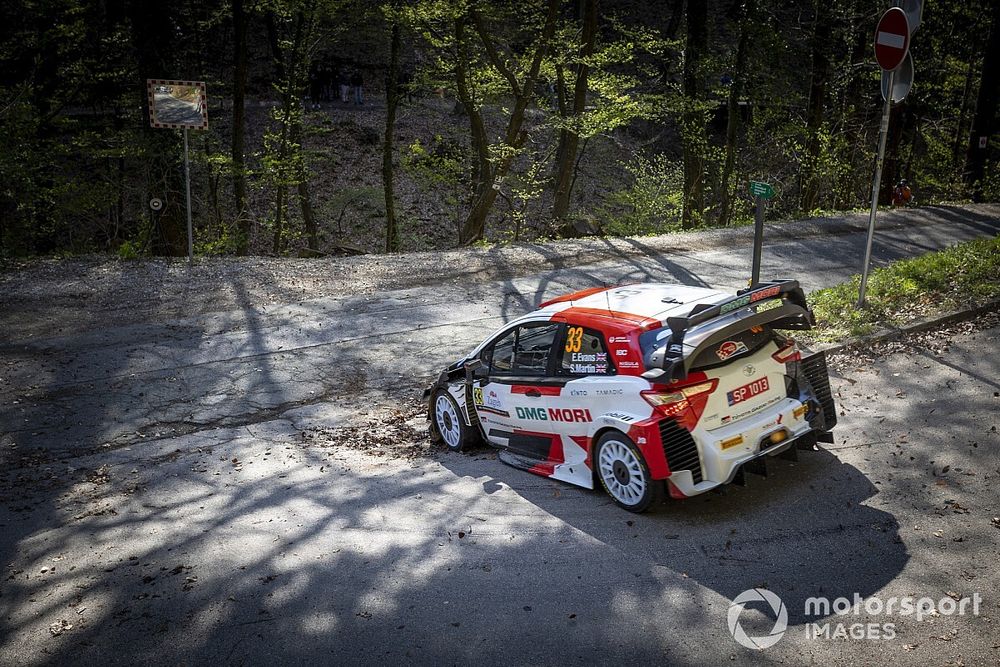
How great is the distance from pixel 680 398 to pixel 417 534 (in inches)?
94.2

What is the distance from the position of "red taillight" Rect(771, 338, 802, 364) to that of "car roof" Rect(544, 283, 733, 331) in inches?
24.4

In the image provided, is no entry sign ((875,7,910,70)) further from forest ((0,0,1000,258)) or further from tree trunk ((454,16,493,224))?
tree trunk ((454,16,493,224))

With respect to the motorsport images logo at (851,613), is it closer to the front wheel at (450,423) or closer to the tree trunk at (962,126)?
the front wheel at (450,423)

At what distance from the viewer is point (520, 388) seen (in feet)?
24.9

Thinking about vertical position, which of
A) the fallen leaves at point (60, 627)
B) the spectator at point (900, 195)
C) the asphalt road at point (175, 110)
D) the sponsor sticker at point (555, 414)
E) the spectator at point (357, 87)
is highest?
the spectator at point (357, 87)

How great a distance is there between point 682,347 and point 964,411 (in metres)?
3.55

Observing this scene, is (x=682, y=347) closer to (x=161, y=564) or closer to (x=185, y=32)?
(x=161, y=564)

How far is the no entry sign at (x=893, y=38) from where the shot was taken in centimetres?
946

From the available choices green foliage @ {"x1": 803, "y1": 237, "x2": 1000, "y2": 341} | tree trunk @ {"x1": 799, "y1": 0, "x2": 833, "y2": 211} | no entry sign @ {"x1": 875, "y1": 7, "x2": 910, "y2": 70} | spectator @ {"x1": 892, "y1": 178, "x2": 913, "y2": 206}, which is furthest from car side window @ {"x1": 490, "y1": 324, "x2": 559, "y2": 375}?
spectator @ {"x1": 892, "y1": 178, "x2": 913, "y2": 206}

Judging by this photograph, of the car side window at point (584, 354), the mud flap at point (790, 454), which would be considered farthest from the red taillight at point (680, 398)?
the mud flap at point (790, 454)

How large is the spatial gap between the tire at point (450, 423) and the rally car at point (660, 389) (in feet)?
2.79

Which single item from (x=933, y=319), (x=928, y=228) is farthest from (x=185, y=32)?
(x=933, y=319)

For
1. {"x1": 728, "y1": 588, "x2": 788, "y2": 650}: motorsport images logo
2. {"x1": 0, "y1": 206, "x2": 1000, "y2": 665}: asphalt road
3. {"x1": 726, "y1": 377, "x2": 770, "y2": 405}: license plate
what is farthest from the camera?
{"x1": 726, "y1": 377, "x2": 770, "y2": 405}: license plate

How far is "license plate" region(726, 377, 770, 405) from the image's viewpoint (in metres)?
6.26
